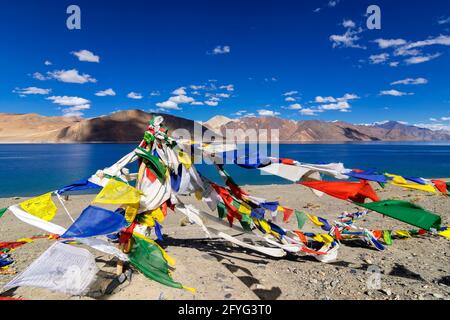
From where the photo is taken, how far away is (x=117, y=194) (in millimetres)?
4293

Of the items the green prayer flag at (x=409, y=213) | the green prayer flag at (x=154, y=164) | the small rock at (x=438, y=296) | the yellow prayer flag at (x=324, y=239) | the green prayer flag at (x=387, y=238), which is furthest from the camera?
the green prayer flag at (x=387, y=238)

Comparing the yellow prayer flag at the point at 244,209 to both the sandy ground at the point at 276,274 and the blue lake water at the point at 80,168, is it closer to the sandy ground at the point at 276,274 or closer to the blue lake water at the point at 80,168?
the sandy ground at the point at 276,274

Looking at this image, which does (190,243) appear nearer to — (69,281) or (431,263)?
(69,281)

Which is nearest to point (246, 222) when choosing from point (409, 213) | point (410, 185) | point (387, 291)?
point (387, 291)

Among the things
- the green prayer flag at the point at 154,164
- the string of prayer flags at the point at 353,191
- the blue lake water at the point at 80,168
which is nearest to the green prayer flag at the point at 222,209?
the green prayer flag at the point at 154,164

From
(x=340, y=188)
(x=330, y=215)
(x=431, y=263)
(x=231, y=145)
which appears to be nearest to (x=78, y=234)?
(x=231, y=145)

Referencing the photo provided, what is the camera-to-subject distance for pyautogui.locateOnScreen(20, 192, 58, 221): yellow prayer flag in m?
4.66

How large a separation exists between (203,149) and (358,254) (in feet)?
14.4

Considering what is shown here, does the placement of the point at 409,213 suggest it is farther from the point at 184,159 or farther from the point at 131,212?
the point at 131,212

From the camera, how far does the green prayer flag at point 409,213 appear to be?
3891mm

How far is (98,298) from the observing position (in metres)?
4.05

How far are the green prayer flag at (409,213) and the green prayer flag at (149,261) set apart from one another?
320 cm

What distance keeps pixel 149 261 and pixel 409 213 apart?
12.7 ft

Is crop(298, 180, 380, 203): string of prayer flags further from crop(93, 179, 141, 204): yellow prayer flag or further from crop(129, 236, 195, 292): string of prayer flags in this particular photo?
crop(93, 179, 141, 204): yellow prayer flag
